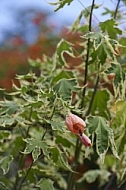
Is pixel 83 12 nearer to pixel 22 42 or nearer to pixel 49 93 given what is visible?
pixel 49 93

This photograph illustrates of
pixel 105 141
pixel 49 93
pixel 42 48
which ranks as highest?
pixel 42 48

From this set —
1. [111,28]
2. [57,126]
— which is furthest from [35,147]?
[111,28]

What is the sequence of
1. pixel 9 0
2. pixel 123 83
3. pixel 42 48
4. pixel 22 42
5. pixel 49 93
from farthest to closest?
1. pixel 9 0
2. pixel 22 42
3. pixel 42 48
4. pixel 123 83
5. pixel 49 93

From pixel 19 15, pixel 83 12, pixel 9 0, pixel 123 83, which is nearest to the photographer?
pixel 123 83

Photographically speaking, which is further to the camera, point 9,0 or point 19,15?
point 19,15

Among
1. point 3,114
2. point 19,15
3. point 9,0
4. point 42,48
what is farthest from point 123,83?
point 19,15

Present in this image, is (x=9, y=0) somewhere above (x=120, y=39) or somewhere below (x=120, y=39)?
above

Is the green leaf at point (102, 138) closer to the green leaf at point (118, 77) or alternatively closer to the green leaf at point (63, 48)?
the green leaf at point (118, 77)

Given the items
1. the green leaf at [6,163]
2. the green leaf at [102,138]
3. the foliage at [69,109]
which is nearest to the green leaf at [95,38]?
the foliage at [69,109]
